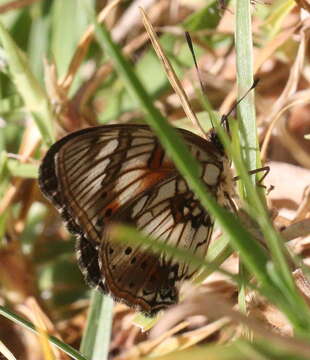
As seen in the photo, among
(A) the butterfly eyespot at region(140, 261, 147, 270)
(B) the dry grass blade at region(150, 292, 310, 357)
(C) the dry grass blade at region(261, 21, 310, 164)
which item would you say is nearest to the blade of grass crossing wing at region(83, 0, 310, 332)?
(B) the dry grass blade at region(150, 292, 310, 357)

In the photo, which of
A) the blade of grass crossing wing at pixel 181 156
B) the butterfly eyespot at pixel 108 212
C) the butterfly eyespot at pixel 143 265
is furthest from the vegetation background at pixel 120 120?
the blade of grass crossing wing at pixel 181 156

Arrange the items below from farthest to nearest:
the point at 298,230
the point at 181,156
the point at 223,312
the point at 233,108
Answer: the point at 233,108 < the point at 298,230 < the point at 181,156 < the point at 223,312

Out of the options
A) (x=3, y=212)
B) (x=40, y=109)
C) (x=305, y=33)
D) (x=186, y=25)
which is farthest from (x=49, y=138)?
(x=305, y=33)

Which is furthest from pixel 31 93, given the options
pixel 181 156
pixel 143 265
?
pixel 181 156

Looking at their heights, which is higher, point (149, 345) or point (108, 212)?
point (108, 212)

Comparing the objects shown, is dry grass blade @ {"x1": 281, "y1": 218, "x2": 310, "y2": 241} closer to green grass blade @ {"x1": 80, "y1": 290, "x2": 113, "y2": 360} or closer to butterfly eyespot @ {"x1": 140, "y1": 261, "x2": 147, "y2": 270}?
butterfly eyespot @ {"x1": 140, "y1": 261, "x2": 147, "y2": 270}

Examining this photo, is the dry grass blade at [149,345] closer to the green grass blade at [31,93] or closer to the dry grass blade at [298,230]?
the dry grass blade at [298,230]

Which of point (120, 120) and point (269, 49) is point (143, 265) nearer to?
point (269, 49)

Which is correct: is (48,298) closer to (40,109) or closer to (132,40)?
(40,109)
